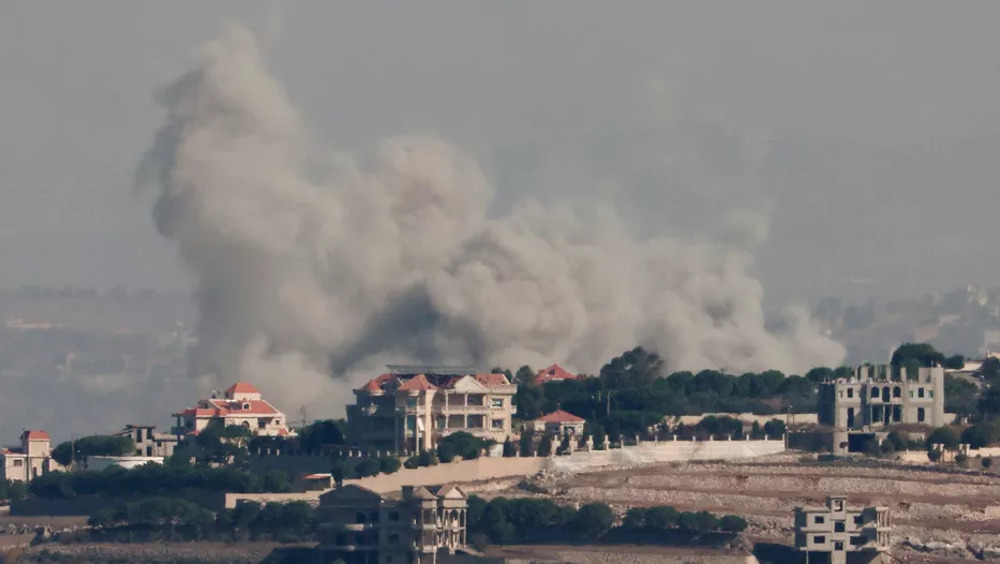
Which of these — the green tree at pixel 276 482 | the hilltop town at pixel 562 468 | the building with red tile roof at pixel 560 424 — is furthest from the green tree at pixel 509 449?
the green tree at pixel 276 482

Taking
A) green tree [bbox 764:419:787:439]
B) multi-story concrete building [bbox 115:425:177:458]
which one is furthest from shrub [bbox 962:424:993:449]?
multi-story concrete building [bbox 115:425:177:458]

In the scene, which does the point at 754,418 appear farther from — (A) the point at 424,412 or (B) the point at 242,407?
(B) the point at 242,407

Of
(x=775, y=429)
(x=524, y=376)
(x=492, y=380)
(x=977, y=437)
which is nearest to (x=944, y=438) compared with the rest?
(x=977, y=437)

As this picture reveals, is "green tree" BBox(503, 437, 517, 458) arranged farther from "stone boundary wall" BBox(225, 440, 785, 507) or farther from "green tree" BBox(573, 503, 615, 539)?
"green tree" BBox(573, 503, 615, 539)

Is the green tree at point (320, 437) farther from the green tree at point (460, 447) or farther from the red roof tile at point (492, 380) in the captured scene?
the green tree at point (460, 447)

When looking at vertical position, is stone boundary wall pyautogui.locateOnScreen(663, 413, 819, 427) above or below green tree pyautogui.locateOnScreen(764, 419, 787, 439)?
above

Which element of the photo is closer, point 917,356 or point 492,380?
point 492,380
